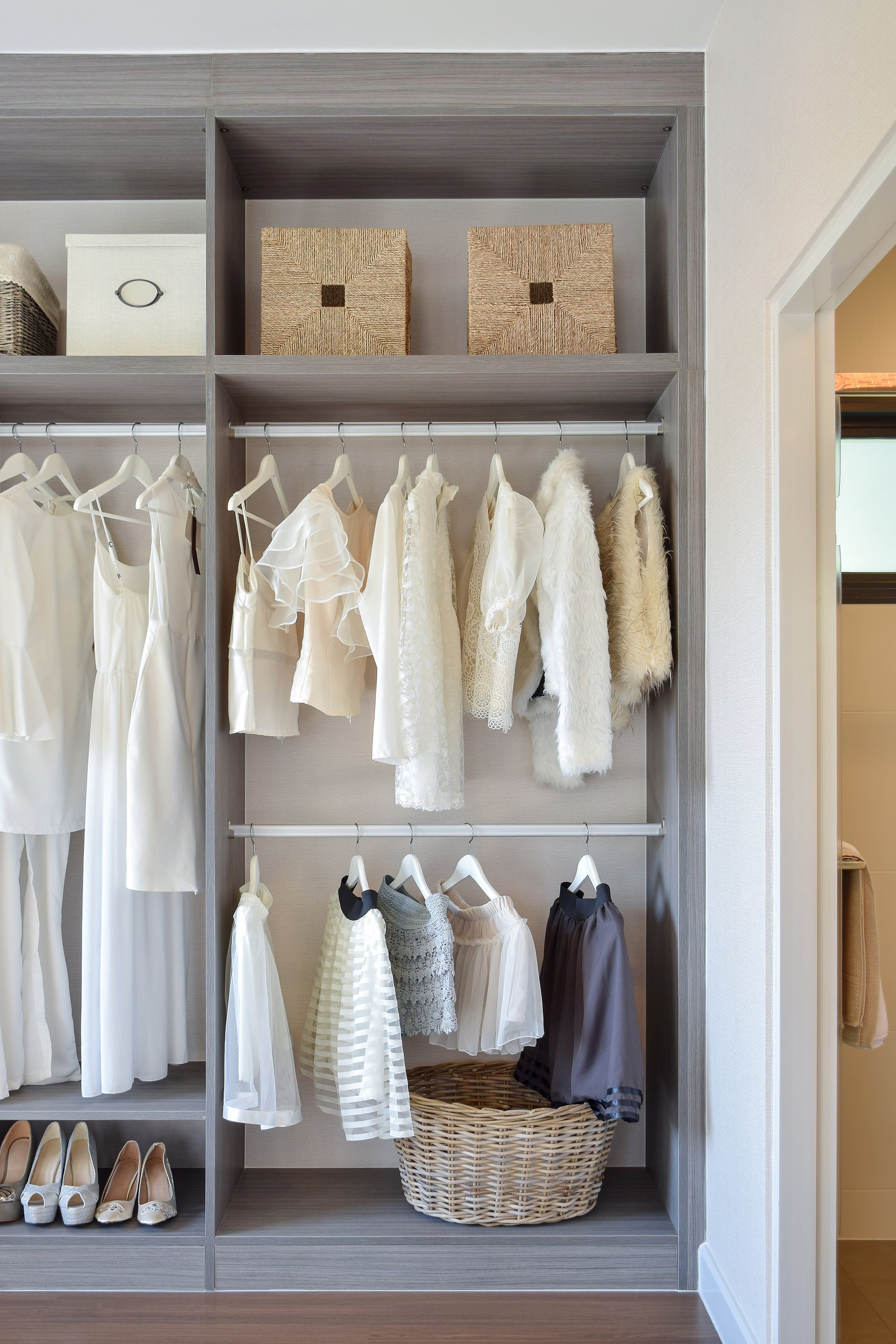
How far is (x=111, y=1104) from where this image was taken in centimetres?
209

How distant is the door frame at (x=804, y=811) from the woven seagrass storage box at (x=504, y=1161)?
0.51 m

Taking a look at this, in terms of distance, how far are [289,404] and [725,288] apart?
1.03 m

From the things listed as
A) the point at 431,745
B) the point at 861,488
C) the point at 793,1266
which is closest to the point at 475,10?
the point at 861,488

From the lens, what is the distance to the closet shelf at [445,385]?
2.09m

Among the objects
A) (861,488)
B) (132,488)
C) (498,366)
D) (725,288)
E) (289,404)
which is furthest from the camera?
(132,488)

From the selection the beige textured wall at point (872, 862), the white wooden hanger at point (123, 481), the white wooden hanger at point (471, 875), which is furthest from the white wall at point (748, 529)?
the white wooden hanger at point (123, 481)

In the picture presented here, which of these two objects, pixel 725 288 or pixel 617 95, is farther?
pixel 617 95

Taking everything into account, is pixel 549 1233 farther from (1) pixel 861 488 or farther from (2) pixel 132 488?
(2) pixel 132 488

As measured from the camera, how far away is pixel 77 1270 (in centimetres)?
205

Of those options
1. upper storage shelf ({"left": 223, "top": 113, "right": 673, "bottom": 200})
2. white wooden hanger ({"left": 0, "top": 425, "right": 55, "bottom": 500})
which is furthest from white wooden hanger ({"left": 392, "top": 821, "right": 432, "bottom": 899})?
upper storage shelf ({"left": 223, "top": 113, "right": 673, "bottom": 200})

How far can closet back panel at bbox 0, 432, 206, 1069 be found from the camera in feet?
8.11

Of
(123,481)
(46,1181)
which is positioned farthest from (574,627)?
(46,1181)

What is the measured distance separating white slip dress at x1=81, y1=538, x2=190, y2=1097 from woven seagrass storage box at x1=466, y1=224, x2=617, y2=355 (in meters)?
1.00

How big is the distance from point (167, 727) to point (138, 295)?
1.02 m
